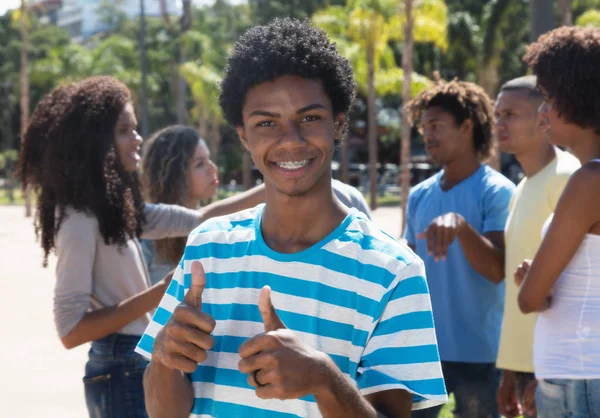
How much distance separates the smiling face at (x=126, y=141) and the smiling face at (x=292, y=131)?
151cm

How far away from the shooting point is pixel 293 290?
6.20 ft

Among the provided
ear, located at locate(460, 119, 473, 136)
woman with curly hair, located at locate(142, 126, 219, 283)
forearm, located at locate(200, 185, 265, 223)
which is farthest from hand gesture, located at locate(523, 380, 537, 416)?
woman with curly hair, located at locate(142, 126, 219, 283)

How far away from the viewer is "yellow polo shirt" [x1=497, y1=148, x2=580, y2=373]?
3.66 meters

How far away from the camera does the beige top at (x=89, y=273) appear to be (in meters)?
3.11

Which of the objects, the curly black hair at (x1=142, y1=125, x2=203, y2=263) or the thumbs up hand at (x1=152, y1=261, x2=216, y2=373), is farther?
the curly black hair at (x1=142, y1=125, x2=203, y2=263)

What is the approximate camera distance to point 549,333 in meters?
2.77

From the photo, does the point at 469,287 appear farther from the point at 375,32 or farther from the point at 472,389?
the point at 375,32

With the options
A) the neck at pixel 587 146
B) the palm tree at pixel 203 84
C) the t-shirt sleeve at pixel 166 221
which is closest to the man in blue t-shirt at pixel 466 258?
the neck at pixel 587 146

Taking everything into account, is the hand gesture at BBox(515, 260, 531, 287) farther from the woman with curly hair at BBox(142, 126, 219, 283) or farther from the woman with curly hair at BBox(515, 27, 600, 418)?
the woman with curly hair at BBox(142, 126, 219, 283)

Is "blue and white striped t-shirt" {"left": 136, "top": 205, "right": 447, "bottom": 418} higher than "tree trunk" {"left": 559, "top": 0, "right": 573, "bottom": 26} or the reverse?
higher

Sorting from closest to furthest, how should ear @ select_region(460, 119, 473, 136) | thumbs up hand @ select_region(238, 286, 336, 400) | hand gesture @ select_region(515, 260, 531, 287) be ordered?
thumbs up hand @ select_region(238, 286, 336, 400)
hand gesture @ select_region(515, 260, 531, 287)
ear @ select_region(460, 119, 473, 136)

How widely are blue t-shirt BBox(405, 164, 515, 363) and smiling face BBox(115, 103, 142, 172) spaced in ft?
5.06

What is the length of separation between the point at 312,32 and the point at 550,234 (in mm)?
1090

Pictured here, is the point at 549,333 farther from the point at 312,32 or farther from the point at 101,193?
the point at 101,193
